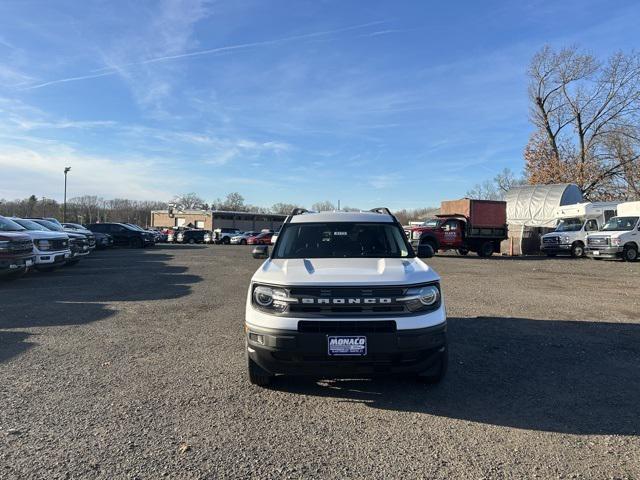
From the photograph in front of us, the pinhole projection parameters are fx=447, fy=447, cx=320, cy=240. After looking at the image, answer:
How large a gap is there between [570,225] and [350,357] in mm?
26407

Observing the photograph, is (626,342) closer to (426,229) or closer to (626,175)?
(426,229)

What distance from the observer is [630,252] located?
21547mm

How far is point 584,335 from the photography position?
22.0 ft

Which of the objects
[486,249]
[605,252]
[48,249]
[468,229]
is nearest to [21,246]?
[48,249]

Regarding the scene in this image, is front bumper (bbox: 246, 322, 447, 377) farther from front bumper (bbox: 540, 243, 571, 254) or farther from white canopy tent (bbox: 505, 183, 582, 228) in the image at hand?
white canopy tent (bbox: 505, 183, 582, 228)

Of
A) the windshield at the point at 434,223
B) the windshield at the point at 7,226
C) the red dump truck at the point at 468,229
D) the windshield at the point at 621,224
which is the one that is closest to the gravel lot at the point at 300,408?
the windshield at the point at 7,226

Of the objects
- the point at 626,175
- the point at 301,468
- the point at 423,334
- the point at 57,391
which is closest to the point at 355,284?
the point at 423,334

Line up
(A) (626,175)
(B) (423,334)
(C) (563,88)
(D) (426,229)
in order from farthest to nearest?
1. (C) (563,88)
2. (A) (626,175)
3. (D) (426,229)
4. (B) (423,334)

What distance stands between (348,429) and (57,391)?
287 cm

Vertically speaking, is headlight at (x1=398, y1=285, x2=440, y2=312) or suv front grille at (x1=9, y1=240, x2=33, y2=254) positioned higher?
suv front grille at (x1=9, y1=240, x2=33, y2=254)

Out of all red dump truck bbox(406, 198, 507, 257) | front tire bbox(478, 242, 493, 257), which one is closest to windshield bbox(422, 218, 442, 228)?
red dump truck bbox(406, 198, 507, 257)

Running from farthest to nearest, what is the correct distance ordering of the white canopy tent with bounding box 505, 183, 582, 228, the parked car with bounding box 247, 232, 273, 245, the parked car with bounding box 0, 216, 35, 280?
the parked car with bounding box 247, 232, 273, 245, the white canopy tent with bounding box 505, 183, 582, 228, the parked car with bounding box 0, 216, 35, 280

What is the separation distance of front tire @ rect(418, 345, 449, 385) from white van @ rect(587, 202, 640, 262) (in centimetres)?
2128

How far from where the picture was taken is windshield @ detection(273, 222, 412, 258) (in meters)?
5.32
